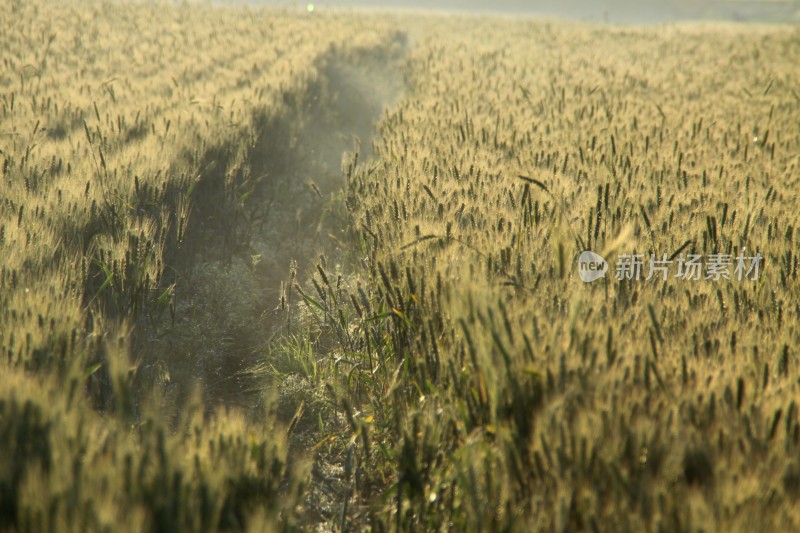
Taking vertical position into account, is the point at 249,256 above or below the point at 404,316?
below

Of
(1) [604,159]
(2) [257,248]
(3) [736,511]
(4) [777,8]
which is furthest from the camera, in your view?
(4) [777,8]

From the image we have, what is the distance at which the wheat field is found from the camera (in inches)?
49.6

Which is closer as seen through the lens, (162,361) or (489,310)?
(489,310)

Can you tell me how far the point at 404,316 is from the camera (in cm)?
223

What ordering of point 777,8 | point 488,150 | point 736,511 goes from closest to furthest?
point 736,511 < point 488,150 < point 777,8

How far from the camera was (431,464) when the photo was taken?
1.78 metres

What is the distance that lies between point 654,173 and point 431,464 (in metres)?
2.46

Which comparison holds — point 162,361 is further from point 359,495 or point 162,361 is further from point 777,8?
point 777,8

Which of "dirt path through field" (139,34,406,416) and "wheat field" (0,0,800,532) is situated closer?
"wheat field" (0,0,800,532)

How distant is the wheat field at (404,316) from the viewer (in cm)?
126

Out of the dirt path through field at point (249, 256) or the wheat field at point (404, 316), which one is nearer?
the wheat field at point (404, 316)

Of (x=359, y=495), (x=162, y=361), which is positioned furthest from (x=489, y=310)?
(x=162, y=361)

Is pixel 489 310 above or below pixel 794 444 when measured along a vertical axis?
above

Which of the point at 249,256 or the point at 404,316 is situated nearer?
the point at 404,316
